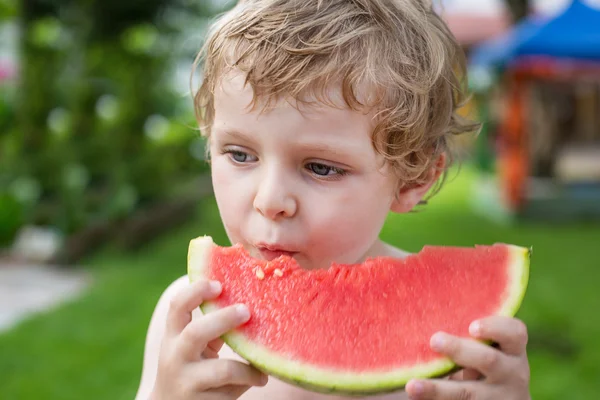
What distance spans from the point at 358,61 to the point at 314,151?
22cm

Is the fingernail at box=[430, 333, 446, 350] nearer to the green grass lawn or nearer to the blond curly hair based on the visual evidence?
the blond curly hair

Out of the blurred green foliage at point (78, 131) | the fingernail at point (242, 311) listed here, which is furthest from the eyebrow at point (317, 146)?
the blurred green foliage at point (78, 131)

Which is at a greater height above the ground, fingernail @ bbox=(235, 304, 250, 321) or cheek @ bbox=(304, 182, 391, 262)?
cheek @ bbox=(304, 182, 391, 262)

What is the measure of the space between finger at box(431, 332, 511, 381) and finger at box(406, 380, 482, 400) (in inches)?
1.8

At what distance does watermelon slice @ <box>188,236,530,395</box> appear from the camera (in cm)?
130

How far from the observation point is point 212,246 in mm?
1518

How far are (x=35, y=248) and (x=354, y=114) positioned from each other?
6.75 meters

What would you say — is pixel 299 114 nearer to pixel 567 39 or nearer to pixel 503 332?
pixel 503 332

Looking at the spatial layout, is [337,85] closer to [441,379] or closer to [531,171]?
[441,379]

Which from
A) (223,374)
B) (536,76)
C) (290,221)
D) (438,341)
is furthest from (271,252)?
(536,76)

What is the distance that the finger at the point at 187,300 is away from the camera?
134 centimetres

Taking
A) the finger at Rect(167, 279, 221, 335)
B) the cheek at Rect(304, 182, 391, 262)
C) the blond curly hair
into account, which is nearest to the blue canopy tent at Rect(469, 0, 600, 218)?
the blond curly hair

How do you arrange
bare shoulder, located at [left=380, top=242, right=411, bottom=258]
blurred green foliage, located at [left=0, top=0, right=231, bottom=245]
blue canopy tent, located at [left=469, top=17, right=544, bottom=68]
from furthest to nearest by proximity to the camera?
blue canopy tent, located at [left=469, top=17, right=544, bottom=68] < blurred green foliage, located at [left=0, top=0, right=231, bottom=245] < bare shoulder, located at [left=380, top=242, right=411, bottom=258]

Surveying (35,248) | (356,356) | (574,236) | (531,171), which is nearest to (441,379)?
(356,356)
